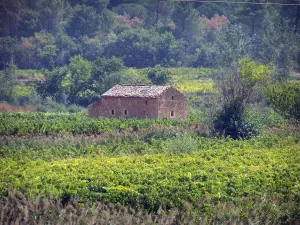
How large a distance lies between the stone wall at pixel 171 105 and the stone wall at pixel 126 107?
0.62 meters

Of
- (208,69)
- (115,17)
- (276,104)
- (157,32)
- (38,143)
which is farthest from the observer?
(115,17)

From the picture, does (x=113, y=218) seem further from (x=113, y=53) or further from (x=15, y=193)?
(x=113, y=53)

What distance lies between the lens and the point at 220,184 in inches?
720

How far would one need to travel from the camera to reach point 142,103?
4144cm

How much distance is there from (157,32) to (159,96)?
137 feet

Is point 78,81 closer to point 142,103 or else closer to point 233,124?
point 142,103

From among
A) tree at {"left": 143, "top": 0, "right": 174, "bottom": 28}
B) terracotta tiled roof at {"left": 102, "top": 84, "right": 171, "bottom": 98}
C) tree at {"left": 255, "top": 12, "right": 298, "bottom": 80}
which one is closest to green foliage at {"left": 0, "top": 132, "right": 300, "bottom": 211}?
terracotta tiled roof at {"left": 102, "top": 84, "right": 171, "bottom": 98}

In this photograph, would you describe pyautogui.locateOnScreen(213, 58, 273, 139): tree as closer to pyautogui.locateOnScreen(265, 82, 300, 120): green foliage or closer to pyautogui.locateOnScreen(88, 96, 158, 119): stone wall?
pyautogui.locateOnScreen(265, 82, 300, 120): green foliage

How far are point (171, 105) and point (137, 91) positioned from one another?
2.54 metres

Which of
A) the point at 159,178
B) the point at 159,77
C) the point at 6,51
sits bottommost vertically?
the point at 159,178

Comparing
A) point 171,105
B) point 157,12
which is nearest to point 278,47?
point 171,105

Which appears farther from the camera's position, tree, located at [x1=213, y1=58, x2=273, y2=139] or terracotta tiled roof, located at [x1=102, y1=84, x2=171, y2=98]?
terracotta tiled roof, located at [x1=102, y1=84, x2=171, y2=98]

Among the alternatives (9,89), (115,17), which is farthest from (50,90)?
(115,17)

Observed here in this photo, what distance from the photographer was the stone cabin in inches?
1625
